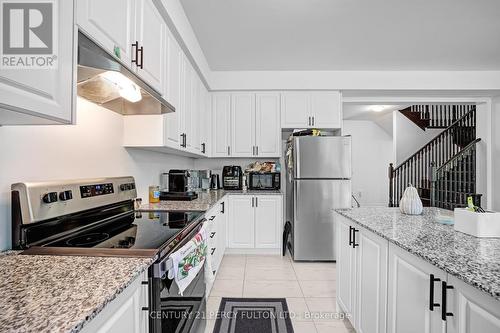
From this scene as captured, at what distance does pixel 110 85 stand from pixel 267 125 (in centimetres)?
263

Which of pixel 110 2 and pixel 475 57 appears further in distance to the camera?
pixel 475 57

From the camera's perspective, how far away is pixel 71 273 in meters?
0.82

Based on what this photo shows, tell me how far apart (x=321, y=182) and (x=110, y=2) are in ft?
9.34

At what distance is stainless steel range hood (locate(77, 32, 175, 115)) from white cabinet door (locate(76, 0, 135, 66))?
0.04 metres

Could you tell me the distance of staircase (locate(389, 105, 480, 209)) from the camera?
4.71 m

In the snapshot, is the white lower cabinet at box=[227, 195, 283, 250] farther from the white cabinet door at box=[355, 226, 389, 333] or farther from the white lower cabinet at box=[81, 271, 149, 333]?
the white lower cabinet at box=[81, 271, 149, 333]

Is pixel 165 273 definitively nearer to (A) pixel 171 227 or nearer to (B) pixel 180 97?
(A) pixel 171 227

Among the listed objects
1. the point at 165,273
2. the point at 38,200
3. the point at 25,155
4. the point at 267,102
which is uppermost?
the point at 267,102

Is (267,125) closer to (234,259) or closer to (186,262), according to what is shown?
(234,259)

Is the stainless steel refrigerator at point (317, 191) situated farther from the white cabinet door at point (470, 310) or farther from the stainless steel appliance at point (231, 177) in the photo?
the white cabinet door at point (470, 310)

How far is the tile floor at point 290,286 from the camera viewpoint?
2.07 meters

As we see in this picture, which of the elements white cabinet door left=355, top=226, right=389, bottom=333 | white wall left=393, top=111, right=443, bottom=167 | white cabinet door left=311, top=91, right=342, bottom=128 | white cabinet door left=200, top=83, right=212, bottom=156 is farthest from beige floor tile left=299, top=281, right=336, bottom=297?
white wall left=393, top=111, right=443, bottom=167

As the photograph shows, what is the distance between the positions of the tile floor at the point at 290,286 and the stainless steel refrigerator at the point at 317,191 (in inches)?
9.4

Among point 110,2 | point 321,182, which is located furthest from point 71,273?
point 321,182
